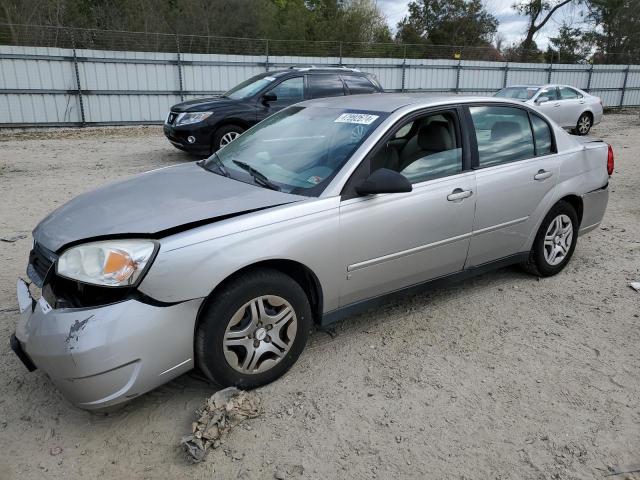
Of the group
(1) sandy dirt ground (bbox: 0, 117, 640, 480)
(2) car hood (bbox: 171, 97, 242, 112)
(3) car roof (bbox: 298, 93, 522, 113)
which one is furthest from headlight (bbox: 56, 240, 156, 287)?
(2) car hood (bbox: 171, 97, 242, 112)

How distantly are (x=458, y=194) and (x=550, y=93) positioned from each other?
1212cm

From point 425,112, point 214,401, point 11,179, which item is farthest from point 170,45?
point 214,401

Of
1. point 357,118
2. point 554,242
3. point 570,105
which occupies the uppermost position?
point 357,118

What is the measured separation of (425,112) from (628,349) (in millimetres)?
2074

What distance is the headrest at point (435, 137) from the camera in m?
3.69

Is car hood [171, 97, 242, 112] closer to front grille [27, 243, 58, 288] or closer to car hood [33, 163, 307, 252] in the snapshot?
car hood [33, 163, 307, 252]

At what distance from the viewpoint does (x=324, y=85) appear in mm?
10211

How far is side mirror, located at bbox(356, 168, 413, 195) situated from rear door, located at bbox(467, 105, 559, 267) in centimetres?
91

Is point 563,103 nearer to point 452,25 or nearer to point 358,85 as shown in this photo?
point 358,85

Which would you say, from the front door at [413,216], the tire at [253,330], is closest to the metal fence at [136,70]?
the front door at [413,216]

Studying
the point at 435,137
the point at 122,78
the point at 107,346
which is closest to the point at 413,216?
the point at 435,137

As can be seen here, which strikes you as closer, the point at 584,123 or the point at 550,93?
the point at 550,93

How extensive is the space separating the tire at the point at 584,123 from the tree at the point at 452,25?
100 ft

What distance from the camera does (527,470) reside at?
2.42m
